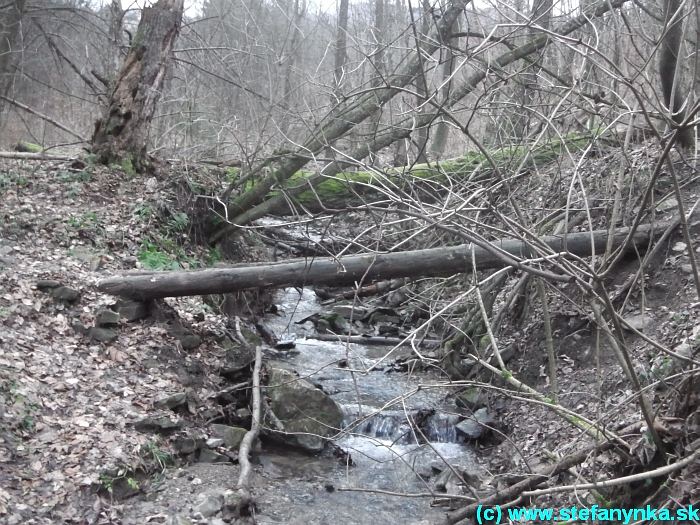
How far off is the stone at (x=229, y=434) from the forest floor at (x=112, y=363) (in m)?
0.32

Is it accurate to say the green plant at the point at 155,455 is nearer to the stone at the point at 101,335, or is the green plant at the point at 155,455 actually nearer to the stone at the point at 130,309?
the stone at the point at 101,335

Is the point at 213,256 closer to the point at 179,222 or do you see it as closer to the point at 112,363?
the point at 179,222

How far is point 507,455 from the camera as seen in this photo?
618cm

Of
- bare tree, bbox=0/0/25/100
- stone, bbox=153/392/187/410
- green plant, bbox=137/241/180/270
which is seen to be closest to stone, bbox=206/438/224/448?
stone, bbox=153/392/187/410

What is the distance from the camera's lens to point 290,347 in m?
9.16

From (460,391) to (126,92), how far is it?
616cm

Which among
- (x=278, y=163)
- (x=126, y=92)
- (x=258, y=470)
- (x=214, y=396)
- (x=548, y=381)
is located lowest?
(x=258, y=470)

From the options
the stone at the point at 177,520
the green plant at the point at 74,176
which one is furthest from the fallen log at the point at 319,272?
the stone at the point at 177,520

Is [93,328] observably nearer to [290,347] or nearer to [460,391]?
[290,347]

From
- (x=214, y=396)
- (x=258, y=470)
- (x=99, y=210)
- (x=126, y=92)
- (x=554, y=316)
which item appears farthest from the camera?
(x=126, y=92)

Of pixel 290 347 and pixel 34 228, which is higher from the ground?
pixel 34 228

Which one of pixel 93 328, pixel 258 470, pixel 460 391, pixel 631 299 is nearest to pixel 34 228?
pixel 93 328

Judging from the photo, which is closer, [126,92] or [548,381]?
[548,381]

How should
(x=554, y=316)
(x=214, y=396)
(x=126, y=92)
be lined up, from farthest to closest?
(x=126, y=92) < (x=554, y=316) < (x=214, y=396)
